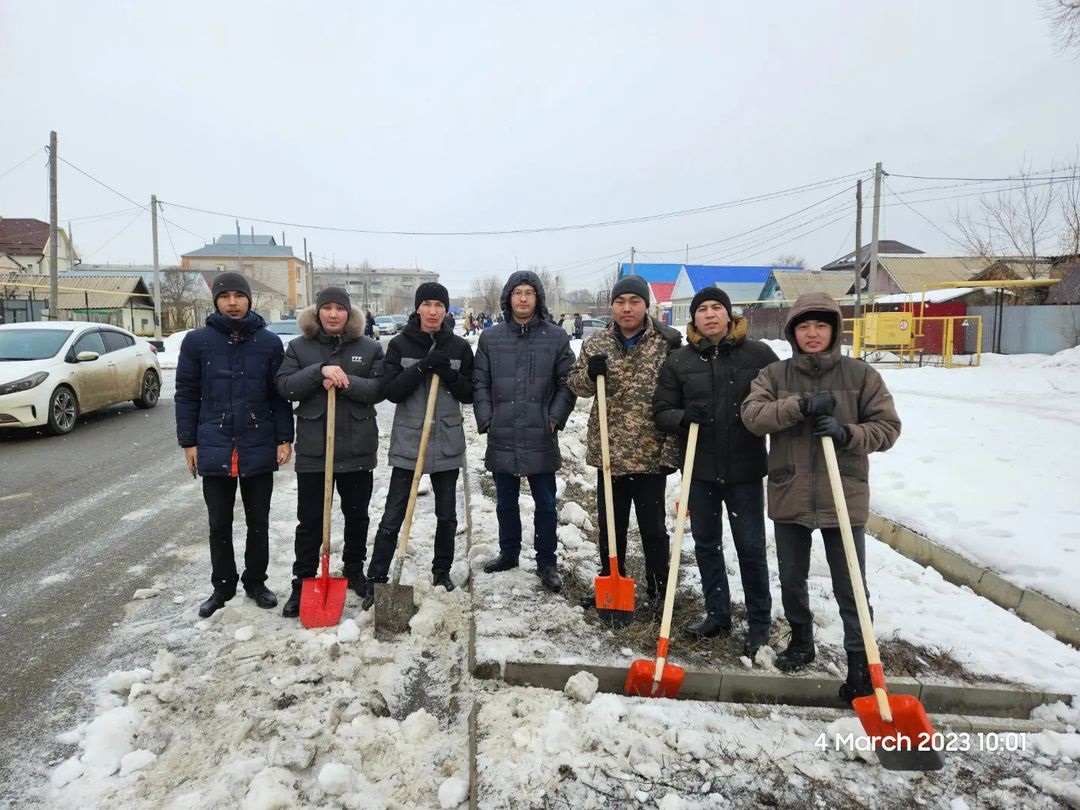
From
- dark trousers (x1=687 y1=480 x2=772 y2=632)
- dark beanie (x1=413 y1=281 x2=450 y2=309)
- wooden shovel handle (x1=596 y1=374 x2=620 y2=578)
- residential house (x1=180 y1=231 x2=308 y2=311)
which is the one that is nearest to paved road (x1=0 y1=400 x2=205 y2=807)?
dark beanie (x1=413 y1=281 x2=450 y2=309)

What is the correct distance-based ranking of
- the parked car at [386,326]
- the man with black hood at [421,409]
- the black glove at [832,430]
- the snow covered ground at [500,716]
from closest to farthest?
the snow covered ground at [500,716], the black glove at [832,430], the man with black hood at [421,409], the parked car at [386,326]

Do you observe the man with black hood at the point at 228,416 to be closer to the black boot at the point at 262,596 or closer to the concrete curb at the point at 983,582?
the black boot at the point at 262,596

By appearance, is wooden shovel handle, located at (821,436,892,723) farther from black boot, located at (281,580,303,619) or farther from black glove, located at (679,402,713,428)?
black boot, located at (281,580,303,619)

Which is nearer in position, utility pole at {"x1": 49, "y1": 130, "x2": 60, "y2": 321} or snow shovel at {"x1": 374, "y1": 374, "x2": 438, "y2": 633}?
snow shovel at {"x1": 374, "y1": 374, "x2": 438, "y2": 633}

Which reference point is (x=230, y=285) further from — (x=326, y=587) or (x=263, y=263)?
(x=263, y=263)

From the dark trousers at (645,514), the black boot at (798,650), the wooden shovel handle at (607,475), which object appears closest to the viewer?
the black boot at (798,650)

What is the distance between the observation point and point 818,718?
2.85 m

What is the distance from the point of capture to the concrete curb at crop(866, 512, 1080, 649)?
150 inches

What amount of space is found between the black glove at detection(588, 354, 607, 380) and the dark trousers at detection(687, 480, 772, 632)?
802mm

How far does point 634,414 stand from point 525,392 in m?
0.71

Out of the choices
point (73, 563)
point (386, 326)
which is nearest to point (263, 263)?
point (386, 326)

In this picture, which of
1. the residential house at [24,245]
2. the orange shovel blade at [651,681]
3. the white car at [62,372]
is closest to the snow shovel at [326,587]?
the orange shovel blade at [651,681]

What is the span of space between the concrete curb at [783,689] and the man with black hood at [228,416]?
176cm

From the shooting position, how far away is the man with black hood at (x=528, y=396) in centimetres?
394
